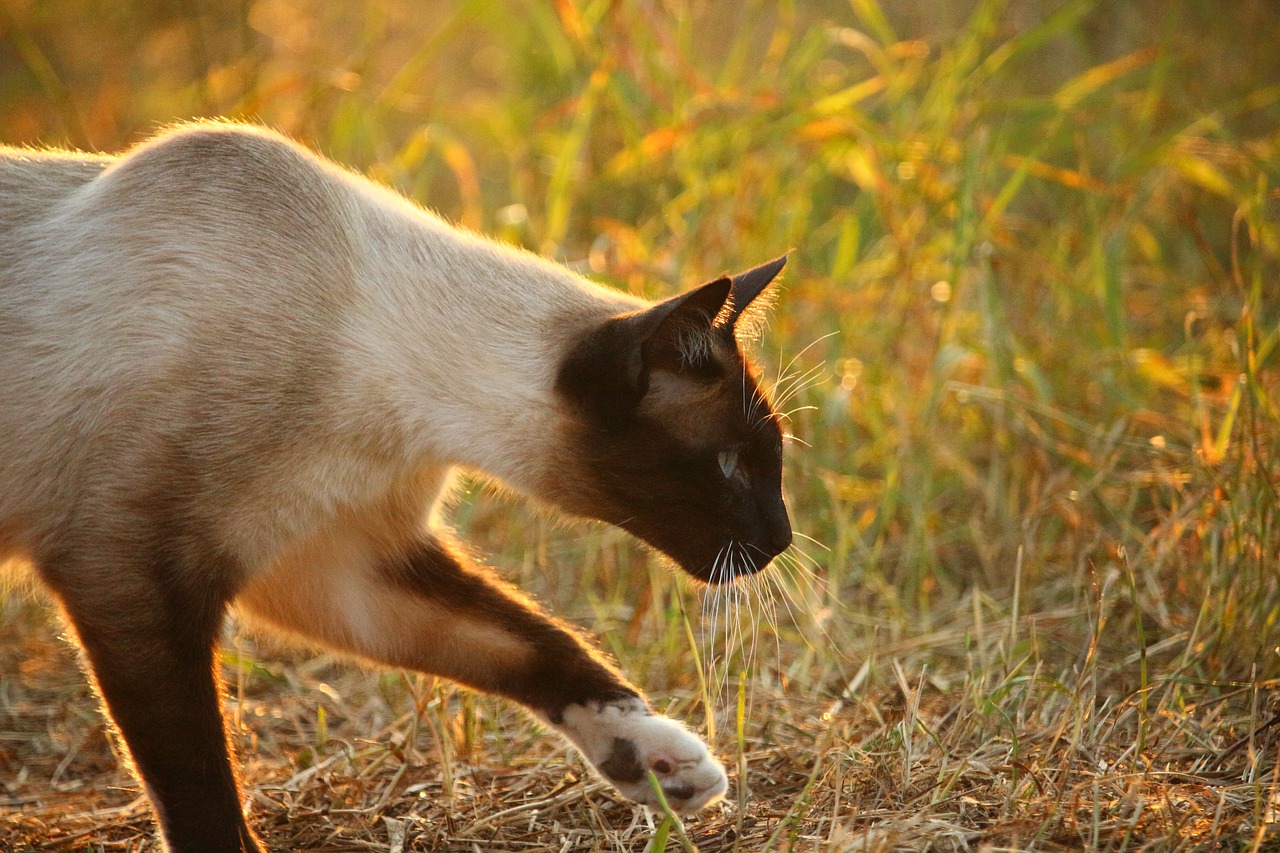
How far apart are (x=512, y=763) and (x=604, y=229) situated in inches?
84.9

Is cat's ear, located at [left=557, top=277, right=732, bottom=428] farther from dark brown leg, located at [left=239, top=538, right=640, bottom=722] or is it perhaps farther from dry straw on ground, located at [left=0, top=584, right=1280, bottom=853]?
dry straw on ground, located at [left=0, top=584, right=1280, bottom=853]

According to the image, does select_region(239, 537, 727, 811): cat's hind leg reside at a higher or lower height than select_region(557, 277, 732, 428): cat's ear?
lower

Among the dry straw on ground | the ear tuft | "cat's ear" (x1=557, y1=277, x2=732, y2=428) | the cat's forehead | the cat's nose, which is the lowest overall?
the dry straw on ground

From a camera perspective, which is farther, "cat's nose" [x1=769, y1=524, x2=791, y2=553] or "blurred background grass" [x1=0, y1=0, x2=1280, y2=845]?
"blurred background grass" [x1=0, y1=0, x2=1280, y2=845]

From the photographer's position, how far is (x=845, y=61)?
20.7 ft

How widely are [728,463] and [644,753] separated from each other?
20.8 inches

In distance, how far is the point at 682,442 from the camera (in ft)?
7.08

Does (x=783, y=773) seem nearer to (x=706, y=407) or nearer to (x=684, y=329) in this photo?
(x=706, y=407)

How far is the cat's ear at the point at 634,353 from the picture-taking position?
6.57 ft

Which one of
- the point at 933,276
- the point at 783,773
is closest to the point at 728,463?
the point at 783,773

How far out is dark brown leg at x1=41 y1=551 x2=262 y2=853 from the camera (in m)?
1.95

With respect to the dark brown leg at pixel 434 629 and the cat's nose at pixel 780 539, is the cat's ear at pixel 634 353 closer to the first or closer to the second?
the cat's nose at pixel 780 539

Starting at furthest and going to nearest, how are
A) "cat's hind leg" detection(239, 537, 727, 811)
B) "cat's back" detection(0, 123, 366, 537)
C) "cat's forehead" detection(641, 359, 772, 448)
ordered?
"cat's hind leg" detection(239, 537, 727, 811)
"cat's forehead" detection(641, 359, 772, 448)
"cat's back" detection(0, 123, 366, 537)

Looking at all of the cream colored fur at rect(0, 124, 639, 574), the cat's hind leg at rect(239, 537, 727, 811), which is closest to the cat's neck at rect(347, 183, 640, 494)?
the cream colored fur at rect(0, 124, 639, 574)
